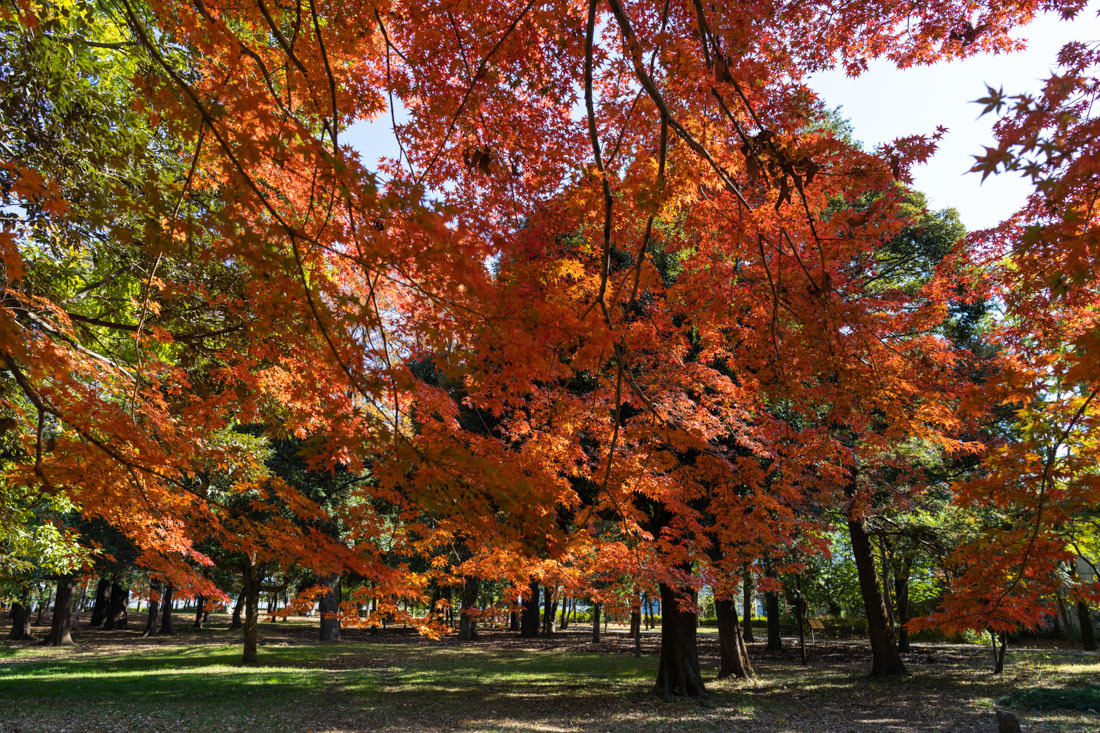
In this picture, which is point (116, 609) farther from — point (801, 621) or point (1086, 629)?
point (1086, 629)

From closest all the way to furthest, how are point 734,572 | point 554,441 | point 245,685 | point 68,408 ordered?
point 68,408, point 554,441, point 734,572, point 245,685

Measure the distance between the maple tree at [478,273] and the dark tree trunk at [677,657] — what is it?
260cm

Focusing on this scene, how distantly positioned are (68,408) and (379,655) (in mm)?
15658

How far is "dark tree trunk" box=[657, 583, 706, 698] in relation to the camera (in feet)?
33.4

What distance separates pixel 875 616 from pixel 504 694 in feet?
26.6

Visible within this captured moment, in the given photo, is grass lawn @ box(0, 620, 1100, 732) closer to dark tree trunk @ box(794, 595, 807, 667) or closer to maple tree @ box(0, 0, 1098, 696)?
dark tree trunk @ box(794, 595, 807, 667)

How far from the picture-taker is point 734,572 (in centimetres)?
933

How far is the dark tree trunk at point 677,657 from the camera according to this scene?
10188 millimetres

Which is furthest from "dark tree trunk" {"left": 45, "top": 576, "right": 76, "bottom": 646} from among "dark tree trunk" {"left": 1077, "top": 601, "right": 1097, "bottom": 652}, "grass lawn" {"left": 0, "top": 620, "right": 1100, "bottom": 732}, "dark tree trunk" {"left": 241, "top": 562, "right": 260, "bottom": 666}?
"dark tree trunk" {"left": 1077, "top": 601, "right": 1097, "bottom": 652}

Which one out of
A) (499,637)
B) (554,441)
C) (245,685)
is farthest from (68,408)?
(499,637)

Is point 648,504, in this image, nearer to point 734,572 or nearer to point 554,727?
point 734,572

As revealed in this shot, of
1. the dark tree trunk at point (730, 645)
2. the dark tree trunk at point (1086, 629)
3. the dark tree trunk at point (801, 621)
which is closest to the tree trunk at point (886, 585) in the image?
the dark tree trunk at point (801, 621)

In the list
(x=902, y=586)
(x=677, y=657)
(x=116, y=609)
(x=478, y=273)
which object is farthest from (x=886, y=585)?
(x=116, y=609)

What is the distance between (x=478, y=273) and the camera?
312 centimetres
